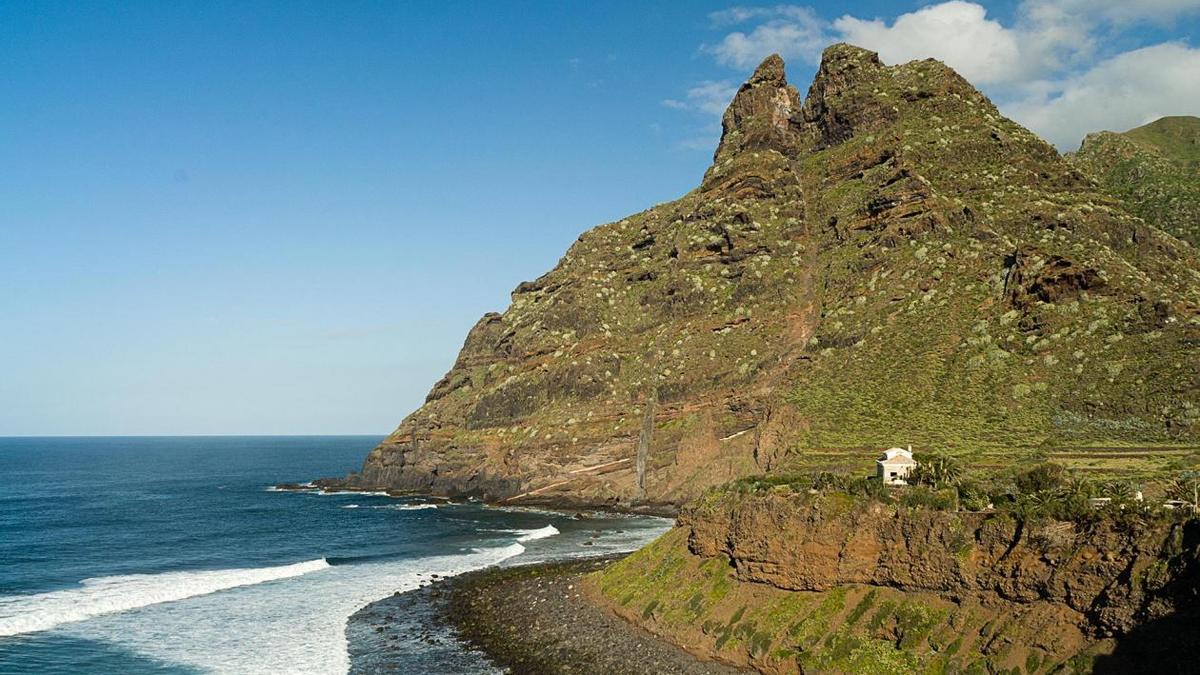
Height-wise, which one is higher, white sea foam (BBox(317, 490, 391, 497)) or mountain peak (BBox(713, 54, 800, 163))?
mountain peak (BBox(713, 54, 800, 163))

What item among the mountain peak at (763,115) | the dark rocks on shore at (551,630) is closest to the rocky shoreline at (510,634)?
the dark rocks on shore at (551,630)

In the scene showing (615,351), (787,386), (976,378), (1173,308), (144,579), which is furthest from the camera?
(615,351)

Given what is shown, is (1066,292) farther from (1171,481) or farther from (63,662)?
(63,662)

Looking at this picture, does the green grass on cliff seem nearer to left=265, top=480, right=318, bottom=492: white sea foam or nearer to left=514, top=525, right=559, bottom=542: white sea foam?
left=514, top=525, right=559, bottom=542: white sea foam

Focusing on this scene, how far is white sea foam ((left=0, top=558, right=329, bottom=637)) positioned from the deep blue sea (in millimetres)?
143

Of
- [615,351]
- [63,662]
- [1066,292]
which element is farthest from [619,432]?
[63,662]

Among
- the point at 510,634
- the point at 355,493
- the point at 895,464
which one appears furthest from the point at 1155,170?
the point at 355,493

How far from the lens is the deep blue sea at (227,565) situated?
47453 millimetres

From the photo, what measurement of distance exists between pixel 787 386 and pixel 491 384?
54217 millimetres

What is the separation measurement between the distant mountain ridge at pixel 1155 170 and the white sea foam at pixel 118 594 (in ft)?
431

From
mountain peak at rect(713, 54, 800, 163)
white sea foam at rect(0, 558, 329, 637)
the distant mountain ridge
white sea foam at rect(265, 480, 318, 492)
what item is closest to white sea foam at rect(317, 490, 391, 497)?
white sea foam at rect(265, 480, 318, 492)

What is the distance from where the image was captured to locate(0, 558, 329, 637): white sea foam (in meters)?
53.5

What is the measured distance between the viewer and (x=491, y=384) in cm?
13712

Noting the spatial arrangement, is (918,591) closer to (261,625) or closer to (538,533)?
(261,625)
